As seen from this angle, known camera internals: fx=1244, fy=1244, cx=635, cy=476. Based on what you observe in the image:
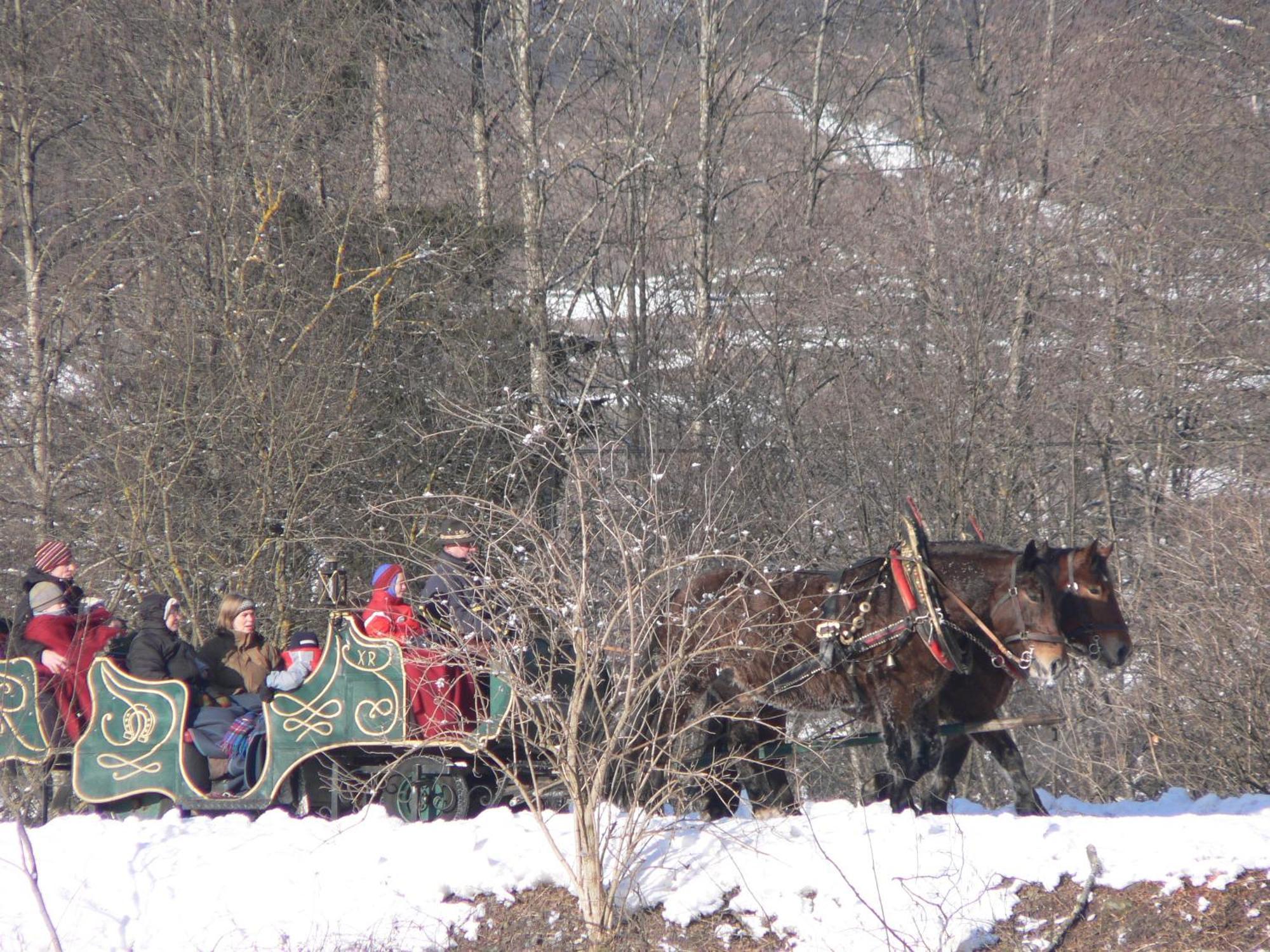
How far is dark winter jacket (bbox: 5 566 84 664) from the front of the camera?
7246 millimetres

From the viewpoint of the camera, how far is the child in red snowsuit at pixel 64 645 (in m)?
7.17

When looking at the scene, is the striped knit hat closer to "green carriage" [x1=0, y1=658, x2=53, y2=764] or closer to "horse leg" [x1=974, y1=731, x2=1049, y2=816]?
"green carriage" [x1=0, y1=658, x2=53, y2=764]

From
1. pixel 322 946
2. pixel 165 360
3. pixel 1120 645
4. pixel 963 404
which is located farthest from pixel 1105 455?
pixel 322 946

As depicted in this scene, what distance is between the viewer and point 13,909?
5.82 meters

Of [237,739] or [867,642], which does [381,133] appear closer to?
[237,739]

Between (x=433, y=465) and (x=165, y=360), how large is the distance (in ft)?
9.23

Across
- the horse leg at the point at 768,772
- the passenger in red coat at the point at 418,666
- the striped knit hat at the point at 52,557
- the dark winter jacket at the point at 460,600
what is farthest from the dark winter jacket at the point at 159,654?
the horse leg at the point at 768,772

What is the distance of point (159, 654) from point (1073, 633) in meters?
5.02

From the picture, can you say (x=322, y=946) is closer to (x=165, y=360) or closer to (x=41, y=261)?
(x=165, y=360)

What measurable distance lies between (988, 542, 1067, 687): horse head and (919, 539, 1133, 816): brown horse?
3.4 inches

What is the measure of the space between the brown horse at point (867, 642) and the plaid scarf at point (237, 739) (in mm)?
2347

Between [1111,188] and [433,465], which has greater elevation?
[1111,188]

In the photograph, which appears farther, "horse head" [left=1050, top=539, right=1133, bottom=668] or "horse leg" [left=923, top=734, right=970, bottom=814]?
"horse leg" [left=923, top=734, right=970, bottom=814]

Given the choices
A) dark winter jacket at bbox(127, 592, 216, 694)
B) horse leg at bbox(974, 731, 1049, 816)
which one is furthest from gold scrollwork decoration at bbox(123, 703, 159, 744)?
horse leg at bbox(974, 731, 1049, 816)
